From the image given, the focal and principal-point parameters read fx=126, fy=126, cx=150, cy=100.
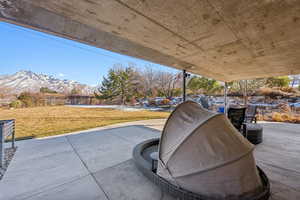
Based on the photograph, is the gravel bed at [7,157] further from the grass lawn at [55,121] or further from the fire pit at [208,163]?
the fire pit at [208,163]

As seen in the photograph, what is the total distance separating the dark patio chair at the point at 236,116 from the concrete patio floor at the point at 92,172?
2.42ft

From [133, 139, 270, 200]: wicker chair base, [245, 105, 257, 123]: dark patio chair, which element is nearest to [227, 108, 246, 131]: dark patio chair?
[133, 139, 270, 200]: wicker chair base

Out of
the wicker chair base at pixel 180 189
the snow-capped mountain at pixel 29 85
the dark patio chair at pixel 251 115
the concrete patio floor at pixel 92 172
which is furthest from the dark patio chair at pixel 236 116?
the snow-capped mountain at pixel 29 85

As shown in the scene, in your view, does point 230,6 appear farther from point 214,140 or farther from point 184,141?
point 184,141

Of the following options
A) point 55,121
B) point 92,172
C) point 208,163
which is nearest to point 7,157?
point 92,172

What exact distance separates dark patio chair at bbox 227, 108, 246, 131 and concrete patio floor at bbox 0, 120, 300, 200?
0.74 metres

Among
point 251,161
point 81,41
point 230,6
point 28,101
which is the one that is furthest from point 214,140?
point 28,101

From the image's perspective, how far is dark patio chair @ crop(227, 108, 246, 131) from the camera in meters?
3.19

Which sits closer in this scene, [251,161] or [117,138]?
[251,161]

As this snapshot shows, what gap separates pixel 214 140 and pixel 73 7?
2.58 m

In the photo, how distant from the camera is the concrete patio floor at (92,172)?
67.2 inches

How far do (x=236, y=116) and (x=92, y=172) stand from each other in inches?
138

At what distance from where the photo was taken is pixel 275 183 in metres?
1.90

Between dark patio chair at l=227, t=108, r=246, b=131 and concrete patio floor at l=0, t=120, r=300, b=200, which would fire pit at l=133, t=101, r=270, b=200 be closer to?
concrete patio floor at l=0, t=120, r=300, b=200
